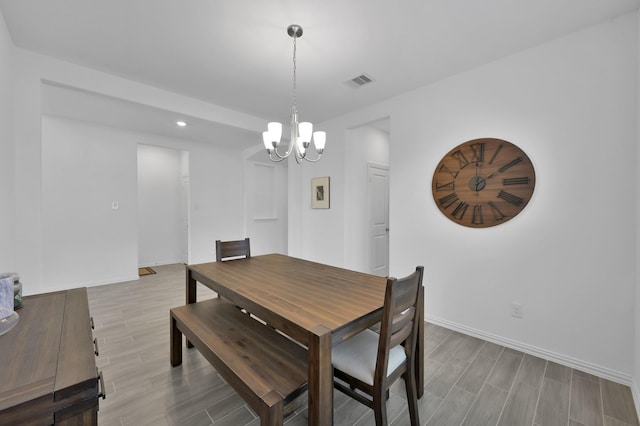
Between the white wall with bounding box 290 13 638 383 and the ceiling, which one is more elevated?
the ceiling

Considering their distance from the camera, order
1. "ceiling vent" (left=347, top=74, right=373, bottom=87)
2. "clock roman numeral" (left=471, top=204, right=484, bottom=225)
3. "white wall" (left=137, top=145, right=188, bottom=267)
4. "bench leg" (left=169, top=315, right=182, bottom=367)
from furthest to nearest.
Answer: "white wall" (left=137, top=145, right=188, bottom=267) < "ceiling vent" (left=347, top=74, right=373, bottom=87) < "clock roman numeral" (left=471, top=204, right=484, bottom=225) < "bench leg" (left=169, top=315, right=182, bottom=367)

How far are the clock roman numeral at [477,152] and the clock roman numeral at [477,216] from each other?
17.0 inches

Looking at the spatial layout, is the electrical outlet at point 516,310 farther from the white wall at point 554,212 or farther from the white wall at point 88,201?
the white wall at point 88,201

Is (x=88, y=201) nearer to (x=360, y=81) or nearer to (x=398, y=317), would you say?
(x=360, y=81)

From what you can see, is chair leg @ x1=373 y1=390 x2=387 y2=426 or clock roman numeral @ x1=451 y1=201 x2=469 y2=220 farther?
clock roman numeral @ x1=451 y1=201 x2=469 y2=220

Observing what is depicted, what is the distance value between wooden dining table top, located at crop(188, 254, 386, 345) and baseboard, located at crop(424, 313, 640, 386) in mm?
1397

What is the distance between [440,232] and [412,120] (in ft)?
4.28

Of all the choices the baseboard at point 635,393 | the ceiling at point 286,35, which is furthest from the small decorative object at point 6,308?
the baseboard at point 635,393

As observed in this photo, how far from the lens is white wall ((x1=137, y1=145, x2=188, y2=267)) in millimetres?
5547

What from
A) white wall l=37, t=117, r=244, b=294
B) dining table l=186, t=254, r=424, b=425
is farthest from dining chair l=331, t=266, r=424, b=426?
white wall l=37, t=117, r=244, b=294

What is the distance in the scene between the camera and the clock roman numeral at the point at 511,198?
2.28 metres

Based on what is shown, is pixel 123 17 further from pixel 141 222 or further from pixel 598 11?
pixel 141 222

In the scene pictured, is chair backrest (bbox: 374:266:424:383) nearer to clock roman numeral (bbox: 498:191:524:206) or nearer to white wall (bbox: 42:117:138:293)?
clock roman numeral (bbox: 498:191:524:206)

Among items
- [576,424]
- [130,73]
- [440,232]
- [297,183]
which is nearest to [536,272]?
[440,232]
